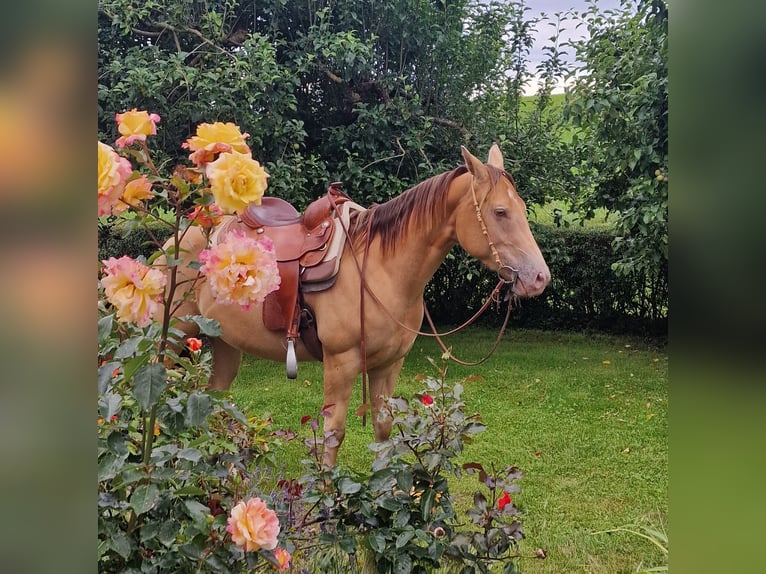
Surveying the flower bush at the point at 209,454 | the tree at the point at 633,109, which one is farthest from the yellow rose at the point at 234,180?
the tree at the point at 633,109

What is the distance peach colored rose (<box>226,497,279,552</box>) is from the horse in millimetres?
1034

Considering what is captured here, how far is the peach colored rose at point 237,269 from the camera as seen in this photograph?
106cm

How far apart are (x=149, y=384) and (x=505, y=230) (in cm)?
139

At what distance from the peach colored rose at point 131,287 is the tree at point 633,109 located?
397 cm

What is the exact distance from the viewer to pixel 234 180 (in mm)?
1050

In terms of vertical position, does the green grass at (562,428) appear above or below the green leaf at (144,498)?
below

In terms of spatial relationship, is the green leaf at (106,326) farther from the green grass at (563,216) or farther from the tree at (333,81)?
the green grass at (563,216)

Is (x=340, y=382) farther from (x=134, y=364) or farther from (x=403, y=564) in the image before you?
(x=134, y=364)

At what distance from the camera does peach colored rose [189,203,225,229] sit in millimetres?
1126

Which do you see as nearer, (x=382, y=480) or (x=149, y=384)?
(x=149, y=384)

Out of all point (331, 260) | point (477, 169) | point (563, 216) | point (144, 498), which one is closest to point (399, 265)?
point (331, 260)

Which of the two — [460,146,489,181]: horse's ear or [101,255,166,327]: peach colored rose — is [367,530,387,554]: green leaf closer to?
[101,255,166,327]: peach colored rose

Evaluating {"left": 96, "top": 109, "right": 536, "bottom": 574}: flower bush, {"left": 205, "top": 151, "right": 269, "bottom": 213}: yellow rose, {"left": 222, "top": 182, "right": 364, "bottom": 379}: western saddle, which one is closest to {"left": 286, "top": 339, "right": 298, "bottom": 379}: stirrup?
{"left": 222, "top": 182, "right": 364, "bottom": 379}: western saddle

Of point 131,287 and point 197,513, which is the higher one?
point 131,287
